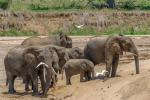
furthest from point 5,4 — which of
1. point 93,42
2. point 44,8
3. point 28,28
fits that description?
point 93,42

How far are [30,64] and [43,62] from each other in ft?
2.35

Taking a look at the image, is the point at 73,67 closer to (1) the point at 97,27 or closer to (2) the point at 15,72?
(2) the point at 15,72

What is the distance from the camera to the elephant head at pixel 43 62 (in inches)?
791

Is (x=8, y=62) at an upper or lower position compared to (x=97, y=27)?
upper

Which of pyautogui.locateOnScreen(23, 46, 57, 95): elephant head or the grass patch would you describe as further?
the grass patch

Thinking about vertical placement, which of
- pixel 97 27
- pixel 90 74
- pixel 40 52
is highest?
pixel 40 52

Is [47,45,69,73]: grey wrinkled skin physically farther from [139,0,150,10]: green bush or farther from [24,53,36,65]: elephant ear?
[139,0,150,10]: green bush

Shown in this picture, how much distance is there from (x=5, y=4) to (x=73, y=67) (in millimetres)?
39527

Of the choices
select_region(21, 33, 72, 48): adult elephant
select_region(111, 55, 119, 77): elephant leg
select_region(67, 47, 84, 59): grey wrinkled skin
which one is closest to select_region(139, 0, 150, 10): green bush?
select_region(21, 33, 72, 48): adult elephant

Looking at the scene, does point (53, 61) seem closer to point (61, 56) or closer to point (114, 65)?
point (61, 56)

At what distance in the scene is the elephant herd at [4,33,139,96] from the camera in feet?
66.8

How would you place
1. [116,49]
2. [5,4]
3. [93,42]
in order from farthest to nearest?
[5,4] < [93,42] < [116,49]

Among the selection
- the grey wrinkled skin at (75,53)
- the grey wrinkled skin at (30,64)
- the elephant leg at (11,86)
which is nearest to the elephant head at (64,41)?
the grey wrinkled skin at (75,53)

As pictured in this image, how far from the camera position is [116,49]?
21.6 meters
